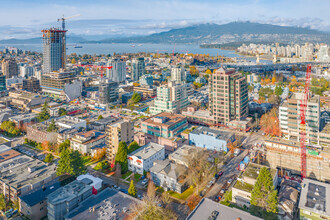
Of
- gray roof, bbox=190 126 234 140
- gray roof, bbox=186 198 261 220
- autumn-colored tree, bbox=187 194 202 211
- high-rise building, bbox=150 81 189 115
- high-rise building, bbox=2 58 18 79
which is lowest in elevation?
autumn-colored tree, bbox=187 194 202 211

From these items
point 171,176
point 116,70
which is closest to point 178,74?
point 116,70

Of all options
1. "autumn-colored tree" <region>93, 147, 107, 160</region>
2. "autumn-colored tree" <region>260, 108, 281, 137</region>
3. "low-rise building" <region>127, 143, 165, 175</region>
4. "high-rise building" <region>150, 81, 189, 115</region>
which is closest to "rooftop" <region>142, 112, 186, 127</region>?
"low-rise building" <region>127, 143, 165, 175</region>

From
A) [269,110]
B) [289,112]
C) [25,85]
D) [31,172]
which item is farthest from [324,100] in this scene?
[25,85]

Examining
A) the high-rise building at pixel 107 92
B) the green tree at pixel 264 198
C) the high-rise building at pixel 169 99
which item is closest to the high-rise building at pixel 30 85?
the high-rise building at pixel 107 92

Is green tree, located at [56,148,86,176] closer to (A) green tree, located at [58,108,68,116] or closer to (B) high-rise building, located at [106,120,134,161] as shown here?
(B) high-rise building, located at [106,120,134,161]

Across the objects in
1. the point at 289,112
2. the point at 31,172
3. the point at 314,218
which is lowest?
the point at 314,218

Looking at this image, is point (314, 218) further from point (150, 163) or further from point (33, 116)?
point (33, 116)
